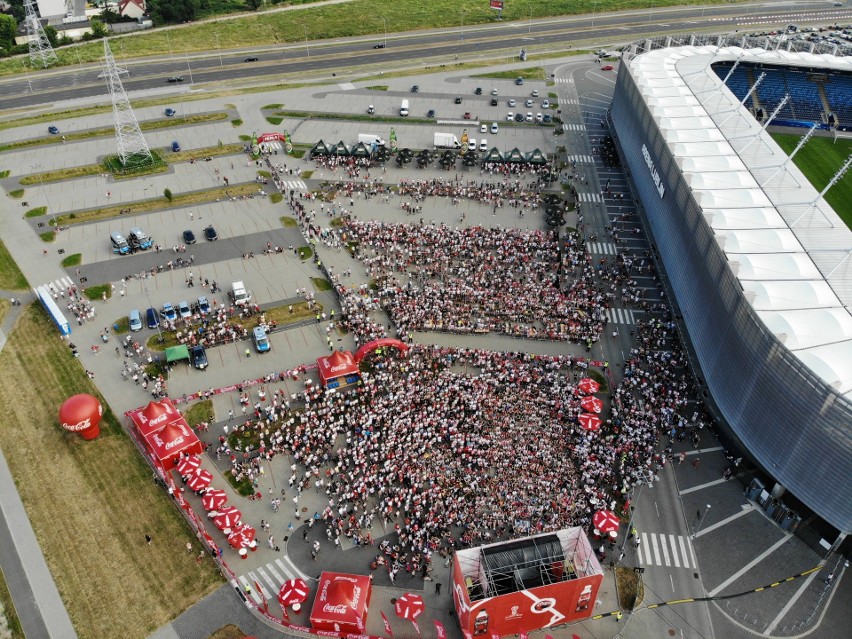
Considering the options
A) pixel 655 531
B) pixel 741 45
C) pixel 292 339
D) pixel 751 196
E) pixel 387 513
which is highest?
pixel 741 45

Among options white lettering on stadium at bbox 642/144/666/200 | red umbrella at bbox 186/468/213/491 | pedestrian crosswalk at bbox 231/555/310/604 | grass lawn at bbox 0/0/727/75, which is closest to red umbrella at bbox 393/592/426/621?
pedestrian crosswalk at bbox 231/555/310/604

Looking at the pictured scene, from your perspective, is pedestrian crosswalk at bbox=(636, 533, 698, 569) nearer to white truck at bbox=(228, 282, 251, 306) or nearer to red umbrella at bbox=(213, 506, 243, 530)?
red umbrella at bbox=(213, 506, 243, 530)

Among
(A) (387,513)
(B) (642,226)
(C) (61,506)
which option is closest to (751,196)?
(B) (642,226)

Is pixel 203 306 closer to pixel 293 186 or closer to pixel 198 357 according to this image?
pixel 198 357

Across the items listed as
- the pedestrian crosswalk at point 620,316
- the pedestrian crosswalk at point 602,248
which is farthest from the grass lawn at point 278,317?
the pedestrian crosswalk at point 602,248

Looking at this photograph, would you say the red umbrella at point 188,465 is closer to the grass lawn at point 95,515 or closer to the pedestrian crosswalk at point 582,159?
the grass lawn at point 95,515

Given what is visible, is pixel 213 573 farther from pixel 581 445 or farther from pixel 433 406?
pixel 581 445

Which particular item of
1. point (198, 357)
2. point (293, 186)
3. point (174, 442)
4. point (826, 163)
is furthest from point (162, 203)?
point (826, 163)
